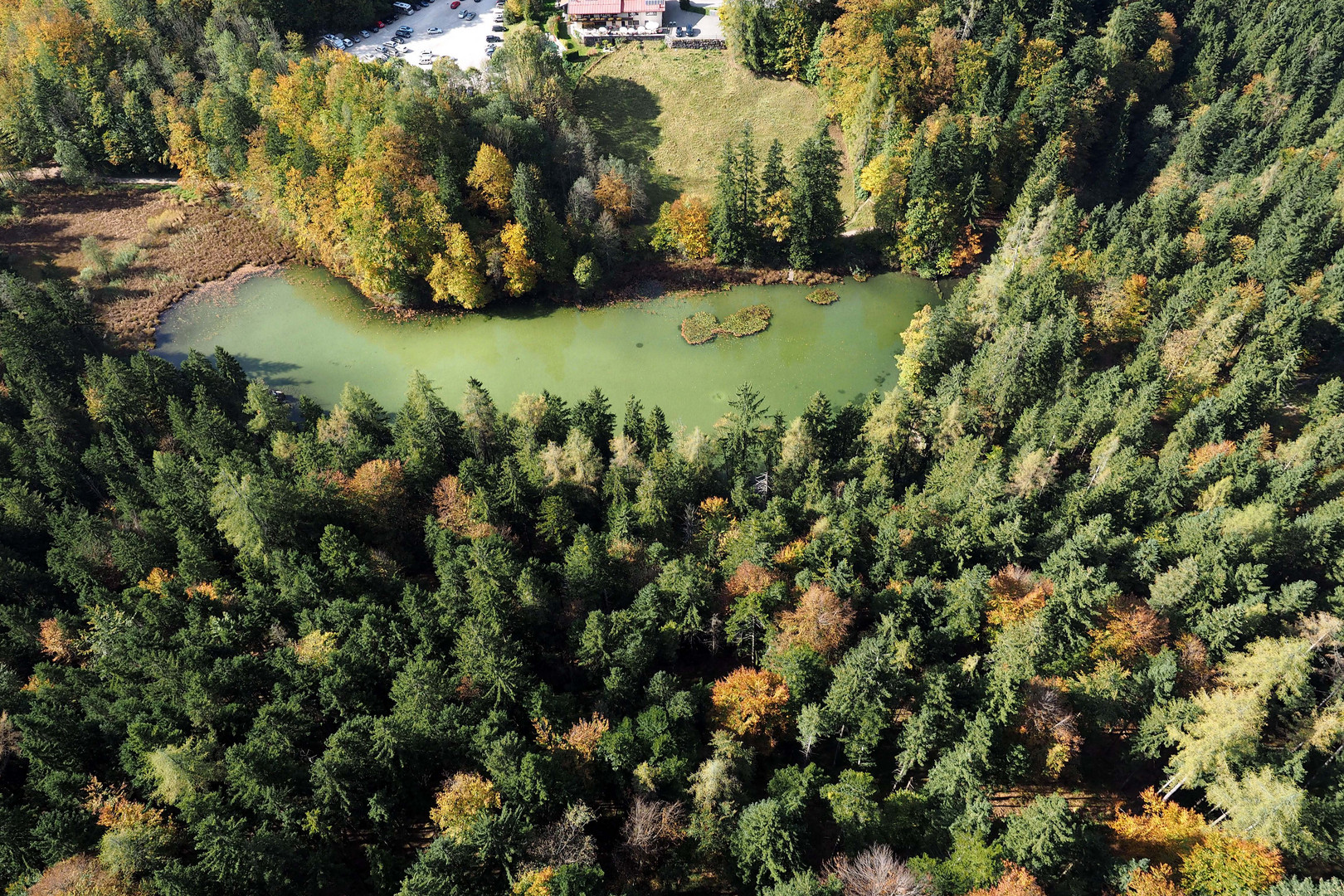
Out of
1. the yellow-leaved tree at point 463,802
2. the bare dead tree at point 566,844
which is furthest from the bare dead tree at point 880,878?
the yellow-leaved tree at point 463,802

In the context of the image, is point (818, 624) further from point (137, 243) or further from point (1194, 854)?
point (137, 243)

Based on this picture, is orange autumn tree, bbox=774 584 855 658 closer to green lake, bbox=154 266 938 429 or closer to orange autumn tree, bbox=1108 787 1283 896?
orange autumn tree, bbox=1108 787 1283 896

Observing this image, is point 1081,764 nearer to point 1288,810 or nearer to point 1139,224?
point 1288,810

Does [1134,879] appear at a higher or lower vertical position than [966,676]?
lower

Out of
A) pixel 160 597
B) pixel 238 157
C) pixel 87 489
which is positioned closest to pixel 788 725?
pixel 160 597

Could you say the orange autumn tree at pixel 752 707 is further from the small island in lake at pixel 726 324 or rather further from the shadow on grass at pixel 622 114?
the shadow on grass at pixel 622 114

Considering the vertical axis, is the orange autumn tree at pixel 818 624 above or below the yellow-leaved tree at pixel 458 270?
below

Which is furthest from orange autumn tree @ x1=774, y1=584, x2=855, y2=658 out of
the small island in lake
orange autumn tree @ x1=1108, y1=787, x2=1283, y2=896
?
the small island in lake
